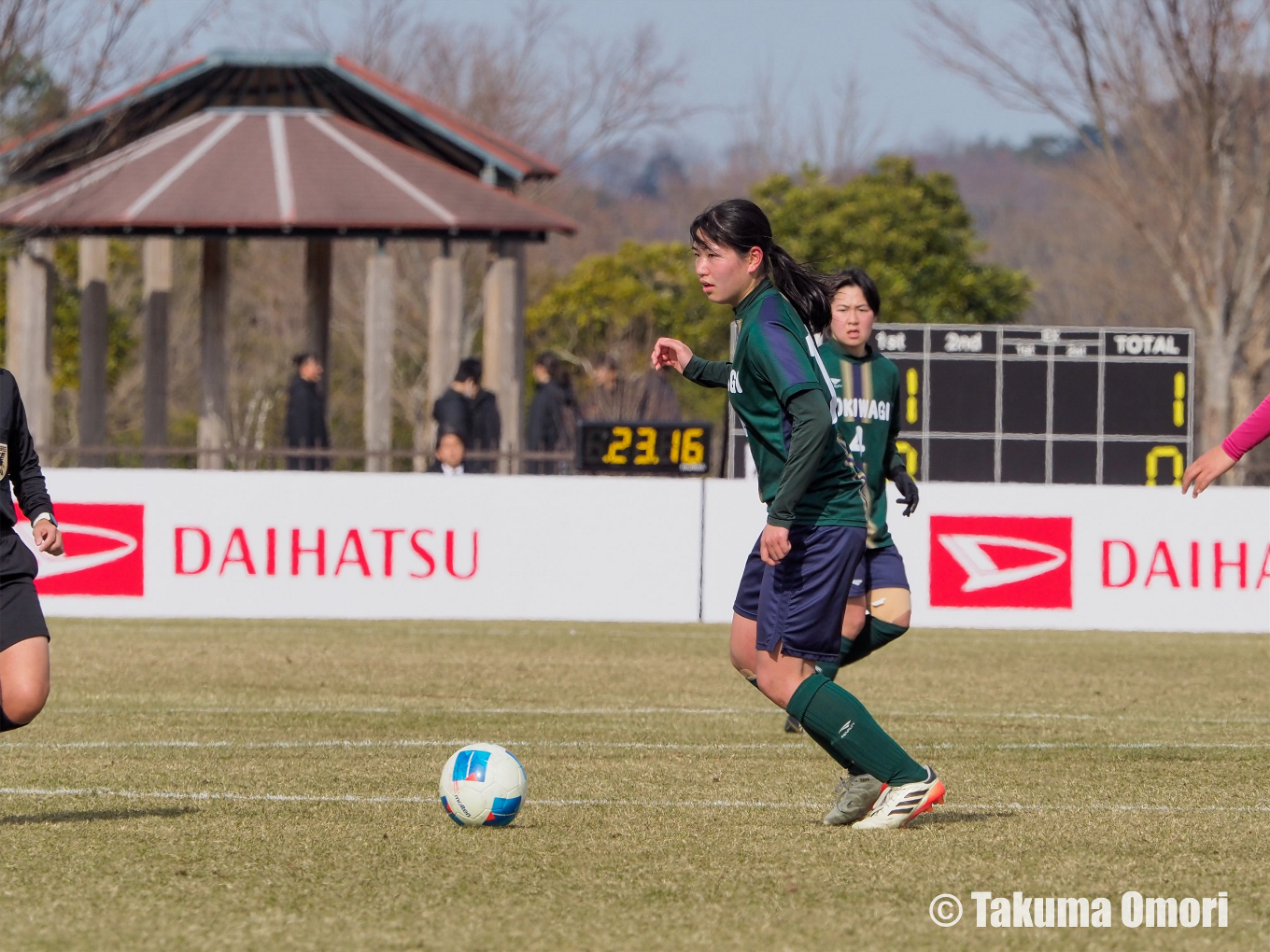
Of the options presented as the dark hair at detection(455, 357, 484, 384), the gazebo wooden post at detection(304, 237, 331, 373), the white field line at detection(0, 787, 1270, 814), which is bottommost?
the white field line at detection(0, 787, 1270, 814)

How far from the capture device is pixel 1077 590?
1642cm

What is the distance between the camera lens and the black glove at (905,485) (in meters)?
9.52

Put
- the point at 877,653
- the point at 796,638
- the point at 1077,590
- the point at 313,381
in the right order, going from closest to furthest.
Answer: the point at 796,638, the point at 877,653, the point at 1077,590, the point at 313,381

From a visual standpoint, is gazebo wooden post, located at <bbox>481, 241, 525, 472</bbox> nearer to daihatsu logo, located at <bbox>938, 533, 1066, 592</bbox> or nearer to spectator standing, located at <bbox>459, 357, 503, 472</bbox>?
spectator standing, located at <bbox>459, 357, 503, 472</bbox>

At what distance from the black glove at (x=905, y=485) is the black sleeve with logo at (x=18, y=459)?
14.2ft

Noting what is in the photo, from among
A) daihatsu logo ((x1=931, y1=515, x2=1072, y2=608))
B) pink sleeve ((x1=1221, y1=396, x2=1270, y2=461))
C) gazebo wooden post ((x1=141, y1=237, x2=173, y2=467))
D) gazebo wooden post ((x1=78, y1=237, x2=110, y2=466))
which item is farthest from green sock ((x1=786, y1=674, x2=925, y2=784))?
gazebo wooden post ((x1=141, y1=237, x2=173, y2=467))

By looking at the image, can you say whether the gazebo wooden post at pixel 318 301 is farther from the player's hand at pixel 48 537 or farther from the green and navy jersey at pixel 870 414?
the player's hand at pixel 48 537

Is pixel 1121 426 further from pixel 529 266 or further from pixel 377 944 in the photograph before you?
pixel 529 266

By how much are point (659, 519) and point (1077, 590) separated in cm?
350

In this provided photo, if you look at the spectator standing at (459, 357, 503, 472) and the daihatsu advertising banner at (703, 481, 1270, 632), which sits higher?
the spectator standing at (459, 357, 503, 472)

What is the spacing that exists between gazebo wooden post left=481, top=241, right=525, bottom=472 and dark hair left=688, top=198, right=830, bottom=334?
21040mm

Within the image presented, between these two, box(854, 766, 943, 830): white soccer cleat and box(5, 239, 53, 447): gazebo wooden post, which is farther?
box(5, 239, 53, 447): gazebo wooden post

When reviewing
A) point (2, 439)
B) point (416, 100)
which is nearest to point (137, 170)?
point (416, 100)

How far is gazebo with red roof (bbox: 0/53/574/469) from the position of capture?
26781 millimetres
